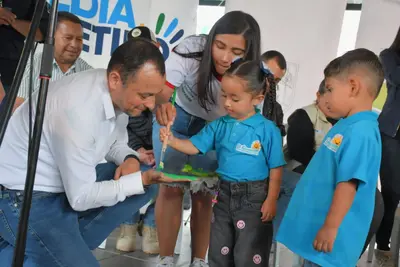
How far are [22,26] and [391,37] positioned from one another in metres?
2.36

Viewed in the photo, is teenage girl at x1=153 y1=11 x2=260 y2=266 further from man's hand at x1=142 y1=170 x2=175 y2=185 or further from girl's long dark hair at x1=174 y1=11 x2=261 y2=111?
man's hand at x1=142 y1=170 x2=175 y2=185

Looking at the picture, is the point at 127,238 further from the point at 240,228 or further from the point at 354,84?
the point at 354,84

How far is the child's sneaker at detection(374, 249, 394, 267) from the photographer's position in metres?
→ 2.53

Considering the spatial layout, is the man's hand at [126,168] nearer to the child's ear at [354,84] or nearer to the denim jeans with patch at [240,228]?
the denim jeans with patch at [240,228]

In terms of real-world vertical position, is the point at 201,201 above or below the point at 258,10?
below

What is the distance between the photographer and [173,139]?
6.03 ft

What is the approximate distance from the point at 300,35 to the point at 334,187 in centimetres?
212

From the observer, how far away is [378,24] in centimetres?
333

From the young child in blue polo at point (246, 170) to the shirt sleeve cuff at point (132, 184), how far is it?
10.2 inches

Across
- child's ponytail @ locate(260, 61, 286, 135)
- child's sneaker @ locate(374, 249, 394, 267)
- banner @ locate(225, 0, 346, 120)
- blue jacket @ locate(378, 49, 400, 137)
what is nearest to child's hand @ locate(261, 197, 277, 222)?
child's ponytail @ locate(260, 61, 286, 135)

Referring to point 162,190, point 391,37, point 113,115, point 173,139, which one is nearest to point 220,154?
point 173,139

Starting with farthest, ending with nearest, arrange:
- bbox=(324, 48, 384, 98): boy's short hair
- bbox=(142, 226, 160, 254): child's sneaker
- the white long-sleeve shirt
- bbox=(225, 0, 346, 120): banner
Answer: bbox=(225, 0, 346, 120): banner
bbox=(142, 226, 160, 254): child's sneaker
bbox=(324, 48, 384, 98): boy's short hair
the white long-sleeve shirt

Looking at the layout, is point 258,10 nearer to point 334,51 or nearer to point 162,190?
point 334,51

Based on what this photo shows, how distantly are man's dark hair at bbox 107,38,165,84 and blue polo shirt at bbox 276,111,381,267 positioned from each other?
55cm
